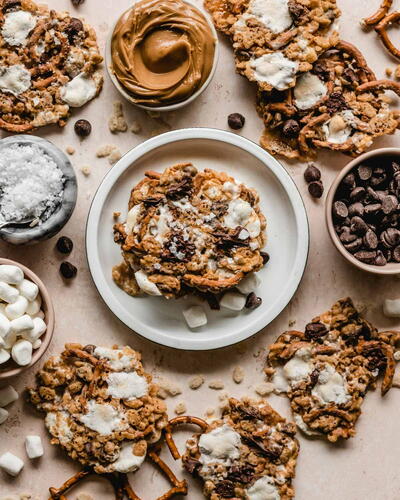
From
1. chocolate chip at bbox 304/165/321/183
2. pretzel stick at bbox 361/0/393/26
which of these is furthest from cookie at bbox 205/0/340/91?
chocolate chip at bbox 304/165/321/183

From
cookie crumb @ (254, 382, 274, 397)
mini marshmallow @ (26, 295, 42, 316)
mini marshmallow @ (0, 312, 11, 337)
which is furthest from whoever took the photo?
cookie crumb @ (254, 382, 274, 397)

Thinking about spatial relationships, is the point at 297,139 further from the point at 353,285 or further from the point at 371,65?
the point at 353,285

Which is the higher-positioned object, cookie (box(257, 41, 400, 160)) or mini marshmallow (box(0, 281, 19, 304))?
cookie (box(257, 41, 400, 160))

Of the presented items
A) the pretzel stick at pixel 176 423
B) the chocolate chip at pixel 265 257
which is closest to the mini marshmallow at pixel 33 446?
the pretzel stick at pixel 176 423

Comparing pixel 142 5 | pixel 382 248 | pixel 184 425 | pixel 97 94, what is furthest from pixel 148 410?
pixel 142 5

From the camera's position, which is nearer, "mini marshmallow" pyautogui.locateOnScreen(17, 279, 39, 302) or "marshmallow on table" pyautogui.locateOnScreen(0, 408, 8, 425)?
"mini marshmallow" pyautogui.locateOnScreen(17, 279, 39, 302)

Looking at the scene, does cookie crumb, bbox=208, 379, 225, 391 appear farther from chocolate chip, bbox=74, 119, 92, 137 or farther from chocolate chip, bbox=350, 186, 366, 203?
chocolate chip, bbox=74, 119, 92, 137

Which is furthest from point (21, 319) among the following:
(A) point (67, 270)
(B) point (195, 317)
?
(B) point (195, 317)
